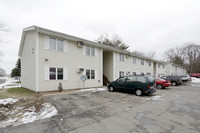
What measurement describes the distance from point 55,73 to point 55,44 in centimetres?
268

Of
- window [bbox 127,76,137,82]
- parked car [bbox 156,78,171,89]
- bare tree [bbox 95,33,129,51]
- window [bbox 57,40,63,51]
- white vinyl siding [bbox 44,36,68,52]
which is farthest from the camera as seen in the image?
bare tree [bbox 95,33,129,51]

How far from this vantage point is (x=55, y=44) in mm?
9703

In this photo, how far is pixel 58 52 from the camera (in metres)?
9.76

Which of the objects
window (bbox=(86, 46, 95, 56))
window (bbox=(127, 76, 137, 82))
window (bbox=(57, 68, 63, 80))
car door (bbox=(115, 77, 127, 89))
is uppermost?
window (bbox=(86, 46, 95, 56))

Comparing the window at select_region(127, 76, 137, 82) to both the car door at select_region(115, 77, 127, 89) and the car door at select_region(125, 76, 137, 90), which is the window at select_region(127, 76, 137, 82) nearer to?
the car door at select_region(125, 76, 137, 90)

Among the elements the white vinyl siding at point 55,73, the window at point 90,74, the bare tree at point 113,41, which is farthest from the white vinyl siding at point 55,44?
the bare tree at point 113,41

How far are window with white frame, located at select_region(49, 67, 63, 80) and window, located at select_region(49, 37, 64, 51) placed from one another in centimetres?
186

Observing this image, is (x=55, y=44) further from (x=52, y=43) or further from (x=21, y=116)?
(x=21, y=116)

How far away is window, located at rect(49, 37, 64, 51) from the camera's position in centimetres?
944

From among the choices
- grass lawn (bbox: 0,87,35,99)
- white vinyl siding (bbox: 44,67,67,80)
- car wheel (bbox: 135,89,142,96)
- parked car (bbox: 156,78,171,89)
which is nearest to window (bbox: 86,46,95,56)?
white vinyl siding (bbox: 44,67,67,80)

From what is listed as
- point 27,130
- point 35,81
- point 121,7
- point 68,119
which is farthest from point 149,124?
point 121,7

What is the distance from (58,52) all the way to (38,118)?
6.91 metres

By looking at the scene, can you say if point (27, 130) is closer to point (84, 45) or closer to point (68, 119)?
point (68, 119)

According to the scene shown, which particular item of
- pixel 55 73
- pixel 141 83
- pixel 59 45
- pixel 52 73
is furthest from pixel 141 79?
pixel 59 45
